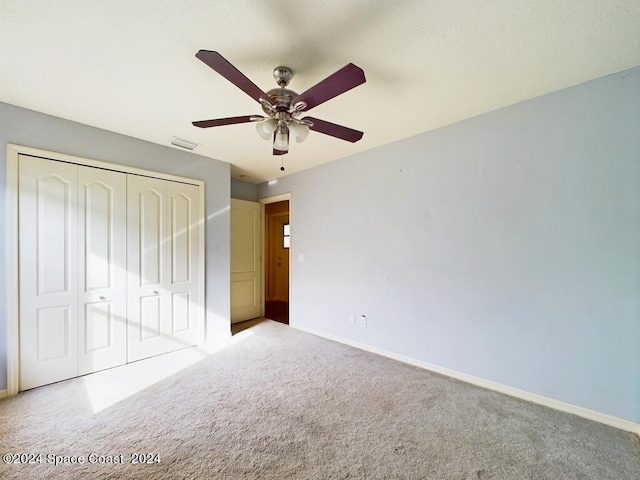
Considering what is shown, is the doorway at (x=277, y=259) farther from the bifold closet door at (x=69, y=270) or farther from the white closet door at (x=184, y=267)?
the bifold closet door at (x=69, y=270)

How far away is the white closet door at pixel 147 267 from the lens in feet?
9.49

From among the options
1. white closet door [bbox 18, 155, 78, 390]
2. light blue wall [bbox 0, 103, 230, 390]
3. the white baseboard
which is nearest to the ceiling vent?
light blue wall [bbox 0, 103, 230, 390]

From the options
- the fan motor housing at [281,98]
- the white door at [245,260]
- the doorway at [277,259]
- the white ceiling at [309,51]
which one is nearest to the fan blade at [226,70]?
the fan motor housing at [281,98]

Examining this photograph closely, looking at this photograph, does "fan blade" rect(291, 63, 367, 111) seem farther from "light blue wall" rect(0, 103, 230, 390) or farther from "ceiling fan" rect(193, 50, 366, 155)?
"light blue wall" rect(0, 103, 230, 390)

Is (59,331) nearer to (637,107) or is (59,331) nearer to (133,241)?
(133,241)

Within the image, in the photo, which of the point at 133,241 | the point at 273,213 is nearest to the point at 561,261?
the point at 133,241

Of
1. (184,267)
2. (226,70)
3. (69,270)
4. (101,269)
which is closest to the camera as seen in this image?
(226,70)

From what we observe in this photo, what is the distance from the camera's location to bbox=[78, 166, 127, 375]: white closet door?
259 centimetres

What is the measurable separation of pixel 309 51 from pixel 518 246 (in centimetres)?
220

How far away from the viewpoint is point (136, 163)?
2.94 metres

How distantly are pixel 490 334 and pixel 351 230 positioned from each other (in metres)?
1.84

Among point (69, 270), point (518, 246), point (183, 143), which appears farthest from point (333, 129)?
point (69, 270)

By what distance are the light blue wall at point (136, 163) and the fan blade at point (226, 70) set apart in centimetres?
215

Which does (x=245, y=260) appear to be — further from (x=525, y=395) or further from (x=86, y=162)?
(x=525, y=395)
